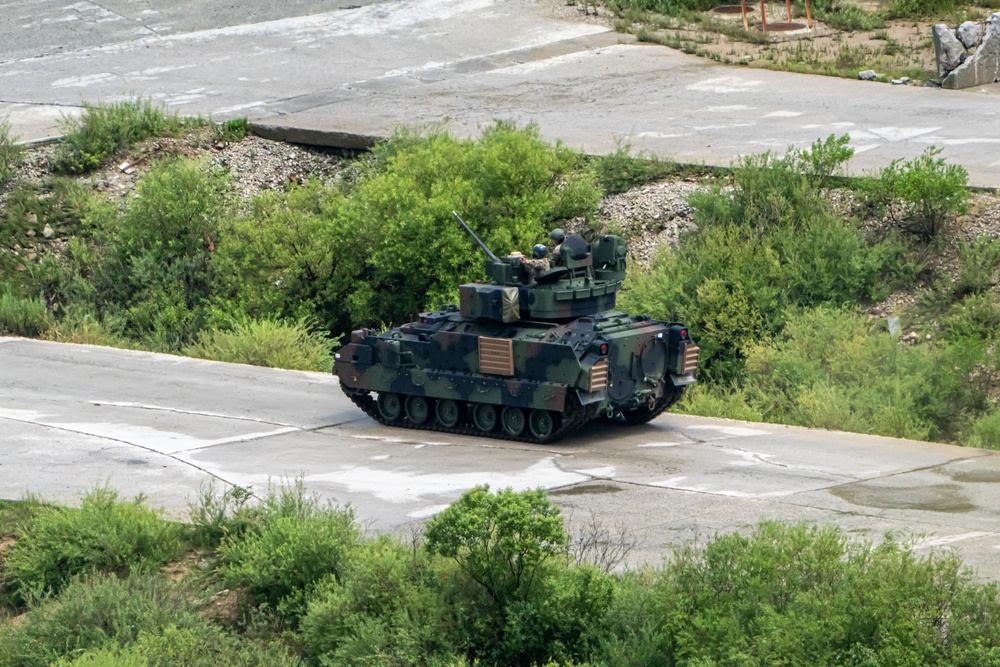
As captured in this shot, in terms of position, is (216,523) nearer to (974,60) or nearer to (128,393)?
(128,393)

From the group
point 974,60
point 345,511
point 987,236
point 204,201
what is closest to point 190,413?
point 345,511

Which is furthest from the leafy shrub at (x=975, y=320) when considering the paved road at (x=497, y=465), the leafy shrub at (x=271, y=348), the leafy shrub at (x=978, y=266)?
the leafy shrub at (x=271, y=348)

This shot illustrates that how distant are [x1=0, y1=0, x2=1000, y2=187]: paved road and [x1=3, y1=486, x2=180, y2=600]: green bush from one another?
559 inches

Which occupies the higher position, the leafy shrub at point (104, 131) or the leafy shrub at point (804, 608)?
the leafy shrub at point (104, 131)

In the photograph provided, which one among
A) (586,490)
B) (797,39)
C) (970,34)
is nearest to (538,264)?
(586,490)

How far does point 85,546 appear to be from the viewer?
14320mm

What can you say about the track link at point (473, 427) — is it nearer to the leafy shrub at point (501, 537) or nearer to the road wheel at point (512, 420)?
the road wheel at point (512, 420)

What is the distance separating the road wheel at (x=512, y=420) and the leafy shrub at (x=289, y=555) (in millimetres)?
3970

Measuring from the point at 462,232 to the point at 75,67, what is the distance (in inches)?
609

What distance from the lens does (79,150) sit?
101 ft

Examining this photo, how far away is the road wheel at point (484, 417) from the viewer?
18261 millimetres

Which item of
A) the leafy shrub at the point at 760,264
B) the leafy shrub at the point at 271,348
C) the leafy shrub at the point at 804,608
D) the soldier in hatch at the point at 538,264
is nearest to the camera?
the leafy shrub at the point at 804,608

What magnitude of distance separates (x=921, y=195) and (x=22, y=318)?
15067 millimetres

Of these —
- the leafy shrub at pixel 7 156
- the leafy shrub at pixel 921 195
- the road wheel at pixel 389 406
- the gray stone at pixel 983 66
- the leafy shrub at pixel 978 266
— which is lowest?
the road wheel at pixel 389 406
